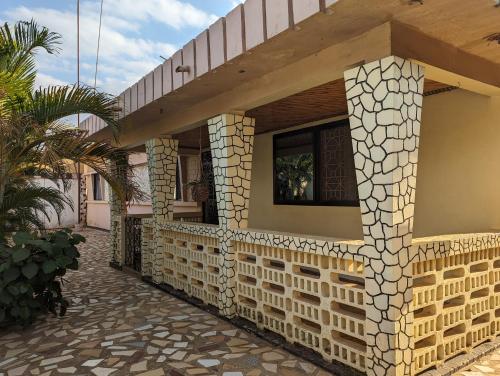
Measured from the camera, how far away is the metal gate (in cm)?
Answer: 714

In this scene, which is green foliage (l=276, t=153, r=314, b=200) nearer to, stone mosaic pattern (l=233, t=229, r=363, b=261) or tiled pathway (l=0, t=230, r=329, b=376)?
stone mosaic pattern (l=233, t=229, r=363, b=261)

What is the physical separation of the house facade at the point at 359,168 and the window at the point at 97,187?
35.4ft

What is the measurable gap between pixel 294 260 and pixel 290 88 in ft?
5.31

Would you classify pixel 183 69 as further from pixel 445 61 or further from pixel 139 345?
pixel 139 345

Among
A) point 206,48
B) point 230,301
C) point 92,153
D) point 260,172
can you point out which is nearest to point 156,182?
point 92,153

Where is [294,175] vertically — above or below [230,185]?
above

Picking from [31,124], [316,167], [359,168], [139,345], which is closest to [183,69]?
[31,124]

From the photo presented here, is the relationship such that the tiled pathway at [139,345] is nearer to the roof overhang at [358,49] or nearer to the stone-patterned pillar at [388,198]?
the stone-patterned pillar at [388,198]

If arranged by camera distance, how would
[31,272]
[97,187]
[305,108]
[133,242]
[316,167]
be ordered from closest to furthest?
1. [31,272]
2. [305,108]
3. [316,167]
4. [133,242]
5. [97,187]

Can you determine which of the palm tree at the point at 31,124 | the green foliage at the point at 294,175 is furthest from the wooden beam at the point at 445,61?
the palm tree at the point at 31,124

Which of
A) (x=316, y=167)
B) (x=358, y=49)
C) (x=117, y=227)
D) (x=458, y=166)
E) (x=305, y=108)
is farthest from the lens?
(x=117, y=227)

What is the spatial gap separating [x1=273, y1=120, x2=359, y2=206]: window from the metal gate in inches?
107

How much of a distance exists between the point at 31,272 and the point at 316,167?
3919 millimetres

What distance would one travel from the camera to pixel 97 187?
16031 millimetres
